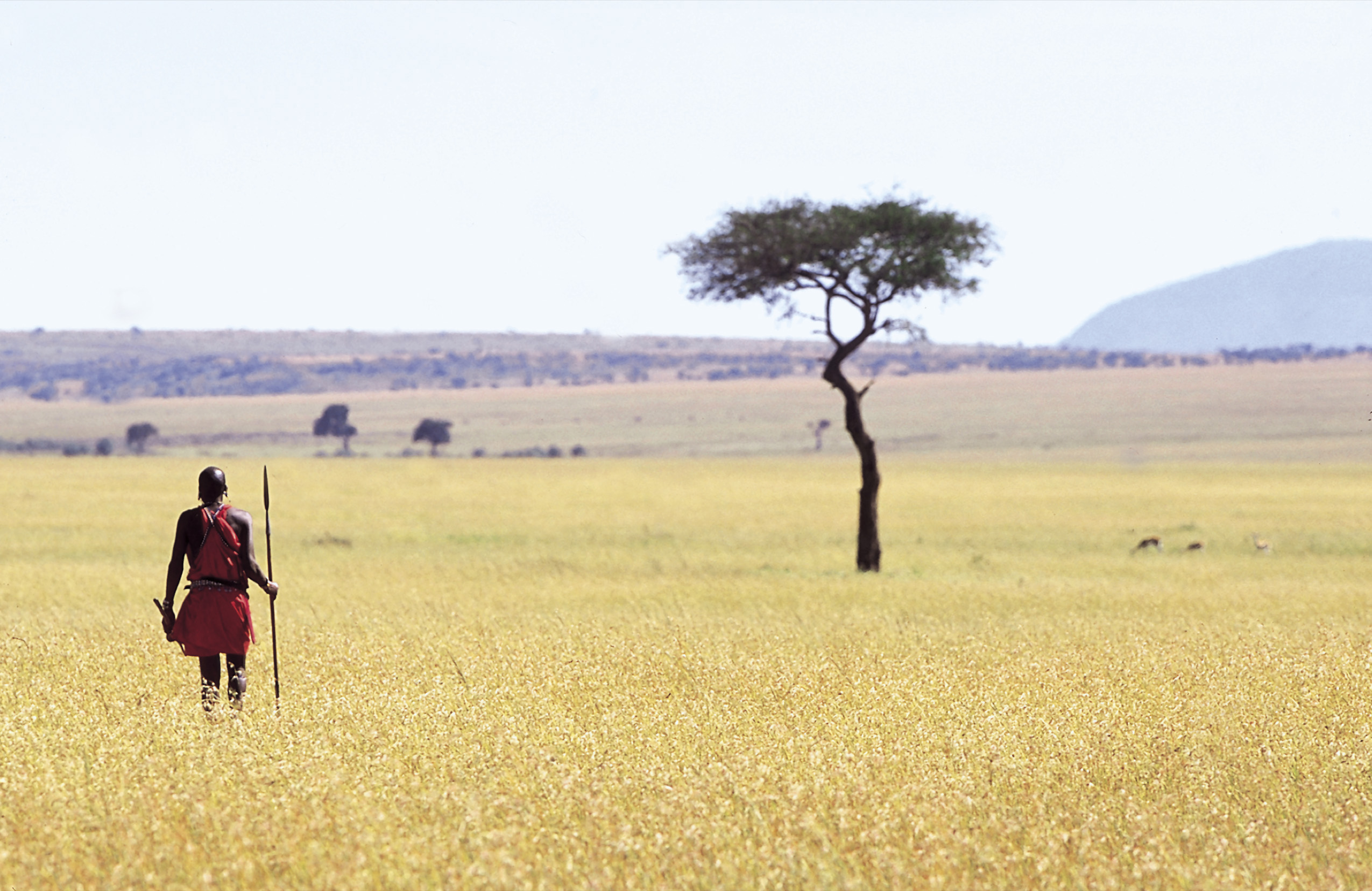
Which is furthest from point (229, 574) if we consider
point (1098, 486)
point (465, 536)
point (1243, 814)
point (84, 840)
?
point (1098, 486)

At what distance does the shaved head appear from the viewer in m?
8.73

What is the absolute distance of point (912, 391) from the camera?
169 meters

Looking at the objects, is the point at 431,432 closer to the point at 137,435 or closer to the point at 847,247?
the point at 137,435

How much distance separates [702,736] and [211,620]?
10.3ft

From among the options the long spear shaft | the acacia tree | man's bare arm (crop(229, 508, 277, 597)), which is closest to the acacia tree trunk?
the acacia tree

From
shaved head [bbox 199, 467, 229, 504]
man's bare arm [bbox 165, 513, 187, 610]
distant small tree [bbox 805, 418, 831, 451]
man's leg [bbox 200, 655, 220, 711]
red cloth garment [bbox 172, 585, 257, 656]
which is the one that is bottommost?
distant small tree [bbox 805, 418, 831, 451]

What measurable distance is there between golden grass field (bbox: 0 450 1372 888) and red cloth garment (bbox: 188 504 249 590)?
0.83 metres

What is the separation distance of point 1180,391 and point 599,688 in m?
148

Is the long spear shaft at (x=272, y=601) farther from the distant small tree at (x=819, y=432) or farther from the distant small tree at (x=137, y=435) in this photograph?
the distant small tree at (x=137, y=435)

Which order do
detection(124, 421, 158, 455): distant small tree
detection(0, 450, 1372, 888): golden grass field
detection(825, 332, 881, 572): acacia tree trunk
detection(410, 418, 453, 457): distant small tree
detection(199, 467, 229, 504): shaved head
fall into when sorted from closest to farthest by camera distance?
detection(0, 450, 1372, 888): golden grass field, detection(199, 467, 229, 504): shaved head, detection(825, 332, 881, 572): acacia tree trunk, detection(410, 418, 453, 457): distant small tree, detection(124, 421, 158, 455): distant small tree

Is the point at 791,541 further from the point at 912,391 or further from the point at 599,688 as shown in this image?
the point at 912,391

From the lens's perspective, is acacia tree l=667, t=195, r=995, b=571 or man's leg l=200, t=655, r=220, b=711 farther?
acacia tree l=667, t=195, r=995, b=571

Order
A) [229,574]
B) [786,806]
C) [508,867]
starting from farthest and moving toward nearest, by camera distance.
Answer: [229,574]
[786,806]
[508,867]

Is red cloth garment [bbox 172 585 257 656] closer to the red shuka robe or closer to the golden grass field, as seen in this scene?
the red shuka robe
